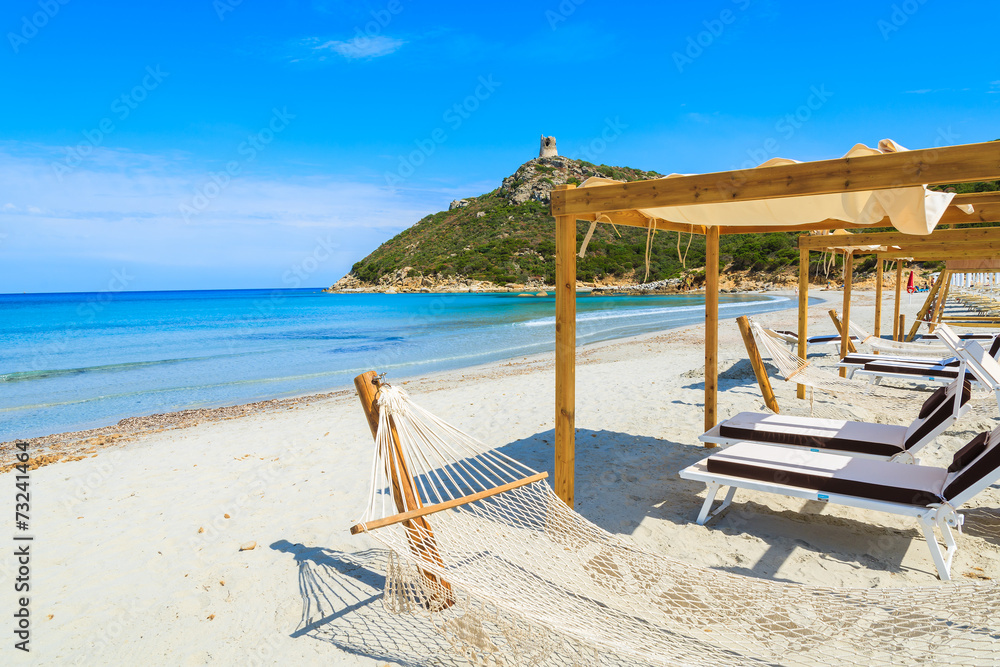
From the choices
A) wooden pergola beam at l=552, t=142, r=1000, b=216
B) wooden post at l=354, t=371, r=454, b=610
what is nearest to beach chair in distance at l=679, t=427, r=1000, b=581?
wooden pergola beam at l=552, t=142, r=1000, b=216

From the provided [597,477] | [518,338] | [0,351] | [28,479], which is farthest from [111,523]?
[0,351]

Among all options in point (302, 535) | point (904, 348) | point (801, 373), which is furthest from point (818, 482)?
point (904, 348)

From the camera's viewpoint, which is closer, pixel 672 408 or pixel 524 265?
pixel 672 408

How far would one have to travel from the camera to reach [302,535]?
11.0ft

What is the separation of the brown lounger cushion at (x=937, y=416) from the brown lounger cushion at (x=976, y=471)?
69 centimetres

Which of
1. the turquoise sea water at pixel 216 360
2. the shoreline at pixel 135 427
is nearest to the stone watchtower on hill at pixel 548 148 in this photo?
the turquoise sea water at pixel 216 360

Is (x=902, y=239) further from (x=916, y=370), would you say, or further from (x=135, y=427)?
(x=135, y=427)

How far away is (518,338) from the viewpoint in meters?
18.4

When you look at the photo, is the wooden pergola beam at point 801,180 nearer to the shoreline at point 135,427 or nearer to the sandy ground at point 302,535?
the sandy ground at point 302,535

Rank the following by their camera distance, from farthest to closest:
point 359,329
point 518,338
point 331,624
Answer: point 359,329, point 518,338, point 331,624

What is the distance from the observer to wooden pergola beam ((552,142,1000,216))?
218cm

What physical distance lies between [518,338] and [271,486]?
14427 millimetres

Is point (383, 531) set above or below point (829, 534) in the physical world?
above

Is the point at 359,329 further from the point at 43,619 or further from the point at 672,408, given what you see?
the point at 43,619
